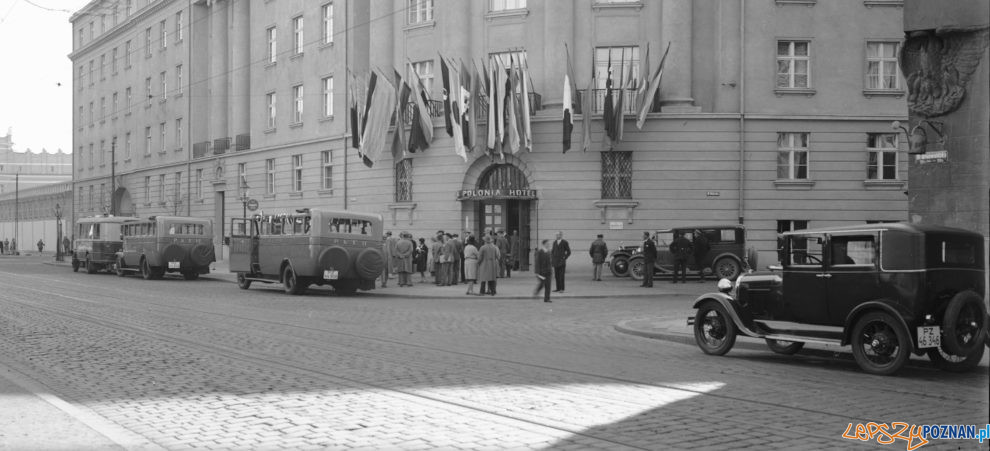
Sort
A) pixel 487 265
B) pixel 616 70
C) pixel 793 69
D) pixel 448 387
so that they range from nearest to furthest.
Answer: pixel 448 387
pixel 487 265
pixel 793 69
pixel 616 70

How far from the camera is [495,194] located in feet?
115

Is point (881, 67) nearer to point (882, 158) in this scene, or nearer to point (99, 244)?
point (882, 158)

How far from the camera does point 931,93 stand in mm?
16266

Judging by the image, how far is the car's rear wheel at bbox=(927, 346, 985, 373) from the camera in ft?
36.2

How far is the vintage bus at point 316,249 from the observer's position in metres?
26.1

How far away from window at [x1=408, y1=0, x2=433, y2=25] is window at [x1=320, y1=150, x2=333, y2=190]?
315 inches

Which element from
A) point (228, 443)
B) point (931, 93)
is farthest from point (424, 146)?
point (228, 443)

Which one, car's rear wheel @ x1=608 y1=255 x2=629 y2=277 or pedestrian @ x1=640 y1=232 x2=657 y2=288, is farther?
car's rear wheel @ x1=608 y1=255 x2=629 y2=277

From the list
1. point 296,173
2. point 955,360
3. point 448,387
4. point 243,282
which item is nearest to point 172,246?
point 243,282

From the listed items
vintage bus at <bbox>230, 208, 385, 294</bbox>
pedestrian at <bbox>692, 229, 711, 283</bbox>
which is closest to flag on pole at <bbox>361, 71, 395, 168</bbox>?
vintage bus at <bbox>230, 208, 385, 294</bbox>

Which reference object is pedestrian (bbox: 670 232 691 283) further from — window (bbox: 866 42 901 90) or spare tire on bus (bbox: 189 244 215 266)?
spare tire on bus (bbox: 189 244 215 266)

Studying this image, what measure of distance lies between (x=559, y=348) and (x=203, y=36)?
163 feet

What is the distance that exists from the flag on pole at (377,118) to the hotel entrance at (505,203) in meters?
4.11

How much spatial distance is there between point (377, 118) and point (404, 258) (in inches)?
361
